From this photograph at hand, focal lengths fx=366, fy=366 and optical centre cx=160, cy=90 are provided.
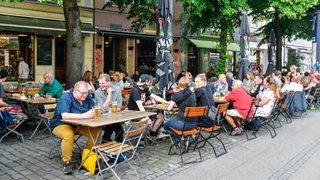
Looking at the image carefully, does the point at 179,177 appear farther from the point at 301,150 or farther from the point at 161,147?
the point at 301,150

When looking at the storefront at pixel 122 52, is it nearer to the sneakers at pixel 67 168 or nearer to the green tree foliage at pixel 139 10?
the green tree foliage at pixel 139 10

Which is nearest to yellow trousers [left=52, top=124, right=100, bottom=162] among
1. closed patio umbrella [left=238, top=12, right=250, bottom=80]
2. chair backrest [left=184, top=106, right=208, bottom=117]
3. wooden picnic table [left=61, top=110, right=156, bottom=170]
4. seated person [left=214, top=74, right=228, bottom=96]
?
wooden picnic table [left=61, top=110, right=156, bottom=170]

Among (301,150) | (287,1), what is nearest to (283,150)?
(301,150)

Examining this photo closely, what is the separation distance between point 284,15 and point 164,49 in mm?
9576

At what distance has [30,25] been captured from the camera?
15.2m

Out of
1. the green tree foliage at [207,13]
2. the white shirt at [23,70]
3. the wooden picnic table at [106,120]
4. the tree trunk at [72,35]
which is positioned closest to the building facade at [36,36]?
the white shirt at [23,70]

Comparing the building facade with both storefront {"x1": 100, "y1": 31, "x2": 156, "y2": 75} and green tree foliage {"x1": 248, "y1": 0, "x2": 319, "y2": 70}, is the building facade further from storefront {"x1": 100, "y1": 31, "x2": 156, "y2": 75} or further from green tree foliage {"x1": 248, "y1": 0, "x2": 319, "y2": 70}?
green tree foliage {"x1": 248, "y1": 0, "x2": 319, "y2": 70}

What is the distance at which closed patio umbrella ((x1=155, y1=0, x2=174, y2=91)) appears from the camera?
929cm

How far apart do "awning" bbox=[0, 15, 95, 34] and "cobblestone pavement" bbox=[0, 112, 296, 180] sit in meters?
7.94

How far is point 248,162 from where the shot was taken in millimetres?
6680

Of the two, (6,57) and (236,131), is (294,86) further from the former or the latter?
(6,57)

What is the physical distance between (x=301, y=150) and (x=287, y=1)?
10.2 m

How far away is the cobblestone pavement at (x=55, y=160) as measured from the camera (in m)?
5.71

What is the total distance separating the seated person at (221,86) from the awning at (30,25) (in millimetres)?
8243
